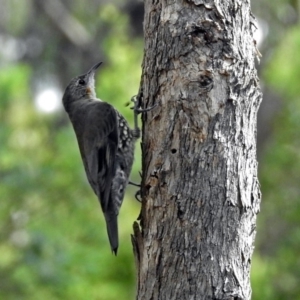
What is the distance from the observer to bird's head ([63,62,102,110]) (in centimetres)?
646

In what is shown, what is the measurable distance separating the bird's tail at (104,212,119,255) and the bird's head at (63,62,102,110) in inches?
51.2

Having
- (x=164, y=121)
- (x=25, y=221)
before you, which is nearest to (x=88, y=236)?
(x=25, y=221)

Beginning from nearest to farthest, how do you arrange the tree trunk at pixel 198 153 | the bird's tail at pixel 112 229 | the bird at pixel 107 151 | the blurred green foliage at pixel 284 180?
the tree trunk at pixel 198 153
the bird's tail at pixel 112 229
the bird at pixel 107 151
the blurred green foliage at pixel 284 180

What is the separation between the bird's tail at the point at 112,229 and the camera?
210 inches

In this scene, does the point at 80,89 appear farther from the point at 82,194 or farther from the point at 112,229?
the point at 82,194

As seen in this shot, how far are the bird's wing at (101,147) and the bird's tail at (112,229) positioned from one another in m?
0.24

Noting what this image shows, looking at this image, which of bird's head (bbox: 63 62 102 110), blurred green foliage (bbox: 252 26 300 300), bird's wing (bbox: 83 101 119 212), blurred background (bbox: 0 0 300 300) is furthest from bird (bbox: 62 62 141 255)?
blurred green foliage (bbox: 252 26 300 300)

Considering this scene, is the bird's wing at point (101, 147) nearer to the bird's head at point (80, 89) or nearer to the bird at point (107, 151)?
the bird at point (107, 151)

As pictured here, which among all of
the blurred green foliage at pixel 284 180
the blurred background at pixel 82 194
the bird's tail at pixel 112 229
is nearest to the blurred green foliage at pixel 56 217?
the blurred background at pixel 82 194

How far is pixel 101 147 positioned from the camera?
229 inches

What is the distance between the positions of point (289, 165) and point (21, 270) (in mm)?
4439

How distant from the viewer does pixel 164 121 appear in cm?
464

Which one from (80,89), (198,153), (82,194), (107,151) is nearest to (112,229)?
(107,151)

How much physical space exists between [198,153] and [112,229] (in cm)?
125
